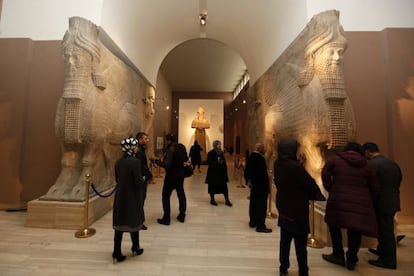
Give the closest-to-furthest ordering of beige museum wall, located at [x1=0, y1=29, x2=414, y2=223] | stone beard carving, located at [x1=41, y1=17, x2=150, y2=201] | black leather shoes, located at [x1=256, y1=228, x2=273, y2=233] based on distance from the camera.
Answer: black leather shoes, located at [x1=256, y1=228, x2=273, y2=233] → stone beard carving, located at [x1=41, y1=17, x2=150, y2=201] → beige museum wall, located at [x1=0, y1=29, x2=414, y2=223]

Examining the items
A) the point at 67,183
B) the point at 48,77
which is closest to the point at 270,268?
the point at 67,183

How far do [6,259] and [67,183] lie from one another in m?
1.35

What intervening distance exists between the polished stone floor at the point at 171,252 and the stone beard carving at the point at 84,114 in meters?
0.75

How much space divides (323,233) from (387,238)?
2.39 ft

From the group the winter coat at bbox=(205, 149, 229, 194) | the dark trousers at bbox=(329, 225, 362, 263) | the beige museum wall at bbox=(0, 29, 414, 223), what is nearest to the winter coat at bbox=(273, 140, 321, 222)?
the dark trousers at bbox=(329, 225, 362, 263)

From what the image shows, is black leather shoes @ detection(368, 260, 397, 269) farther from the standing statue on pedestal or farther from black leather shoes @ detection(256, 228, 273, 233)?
the standing statue on pedestal

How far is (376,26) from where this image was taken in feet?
13.8

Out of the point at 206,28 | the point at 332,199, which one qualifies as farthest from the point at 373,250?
the point at 206,28

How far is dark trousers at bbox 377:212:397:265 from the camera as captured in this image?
2494mm

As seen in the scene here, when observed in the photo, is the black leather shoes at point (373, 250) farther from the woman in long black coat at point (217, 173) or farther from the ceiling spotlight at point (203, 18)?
the ceiling spotlight at point (203, 18)

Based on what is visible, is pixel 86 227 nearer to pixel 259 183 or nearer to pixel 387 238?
pixel 259 183

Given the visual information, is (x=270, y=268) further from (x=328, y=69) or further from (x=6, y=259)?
(x=6, y=259)

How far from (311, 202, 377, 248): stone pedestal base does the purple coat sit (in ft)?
2.30

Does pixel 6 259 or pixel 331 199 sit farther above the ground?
pixel 331 199
